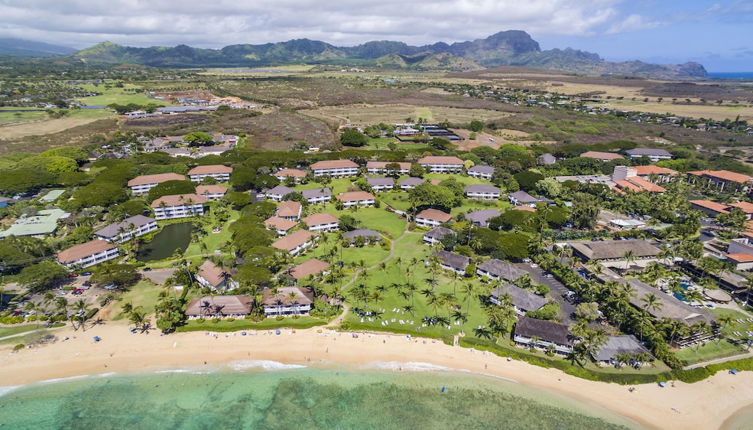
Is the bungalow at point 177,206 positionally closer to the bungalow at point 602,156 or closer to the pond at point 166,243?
the pond at point 166,243

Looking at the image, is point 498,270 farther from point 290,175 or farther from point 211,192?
point 211,192

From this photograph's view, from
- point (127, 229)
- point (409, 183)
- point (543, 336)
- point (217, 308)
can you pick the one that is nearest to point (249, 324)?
point (217, 308)

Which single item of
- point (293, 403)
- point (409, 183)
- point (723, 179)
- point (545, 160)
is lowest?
point (293, 403)

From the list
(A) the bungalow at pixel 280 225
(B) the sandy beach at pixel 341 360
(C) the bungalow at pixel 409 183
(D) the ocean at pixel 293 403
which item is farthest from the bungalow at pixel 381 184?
(D) the ocean at pixel 293 403

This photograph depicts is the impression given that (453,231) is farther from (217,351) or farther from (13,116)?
Answer: (13,116)

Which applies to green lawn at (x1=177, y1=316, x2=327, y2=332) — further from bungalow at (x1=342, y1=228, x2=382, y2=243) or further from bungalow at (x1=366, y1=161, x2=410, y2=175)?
bungalow at (x1=366, y1=161, x2=410, y2=175)

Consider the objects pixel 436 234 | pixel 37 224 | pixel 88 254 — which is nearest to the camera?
pixel 88 254
